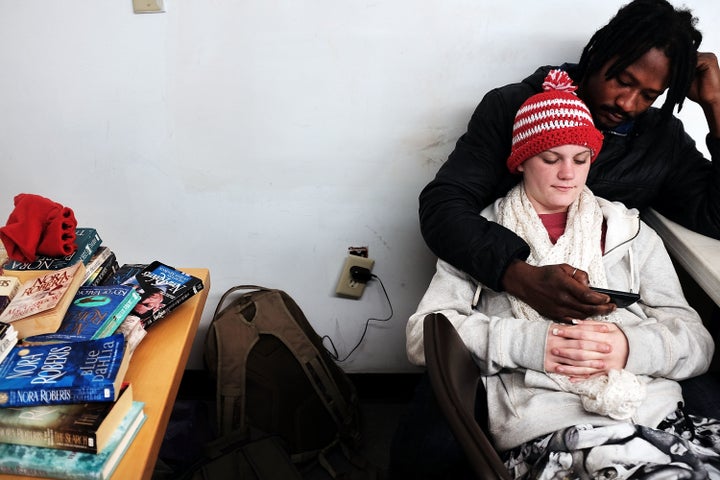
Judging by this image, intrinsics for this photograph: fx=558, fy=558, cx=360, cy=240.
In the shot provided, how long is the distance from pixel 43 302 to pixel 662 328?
1.18 m

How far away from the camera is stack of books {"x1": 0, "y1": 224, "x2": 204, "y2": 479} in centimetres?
79

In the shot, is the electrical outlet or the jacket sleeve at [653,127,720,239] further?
the electrical outlet

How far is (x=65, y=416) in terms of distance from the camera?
2.63ft

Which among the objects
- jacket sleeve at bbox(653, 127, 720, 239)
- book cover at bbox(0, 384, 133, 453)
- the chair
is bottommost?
book cover at bbox(0, 384, 133, 453)

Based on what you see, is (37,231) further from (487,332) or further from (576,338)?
(576,338)

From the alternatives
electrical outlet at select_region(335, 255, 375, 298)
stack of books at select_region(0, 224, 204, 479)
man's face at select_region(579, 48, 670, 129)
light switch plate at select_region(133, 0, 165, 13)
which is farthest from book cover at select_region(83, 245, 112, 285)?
man's face at select_region(579, 48, 670, 129)

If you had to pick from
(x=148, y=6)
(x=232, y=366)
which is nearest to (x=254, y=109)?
(x=148, y=6)

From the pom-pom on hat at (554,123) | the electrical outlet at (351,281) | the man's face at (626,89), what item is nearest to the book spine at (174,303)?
the electrical outlet at (351,281)

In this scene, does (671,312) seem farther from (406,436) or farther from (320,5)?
(320,5)

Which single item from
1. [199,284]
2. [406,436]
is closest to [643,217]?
[406,436]

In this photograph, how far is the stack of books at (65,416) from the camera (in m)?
0.78

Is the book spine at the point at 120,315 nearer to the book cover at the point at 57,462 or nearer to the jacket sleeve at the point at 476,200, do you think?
the book cover at the point at 57,462

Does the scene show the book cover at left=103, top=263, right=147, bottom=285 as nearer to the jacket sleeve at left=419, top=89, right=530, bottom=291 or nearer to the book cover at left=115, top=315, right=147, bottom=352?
the book cover at left=115, top=315, right=147, bottom=352

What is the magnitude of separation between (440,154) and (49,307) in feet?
3.54
